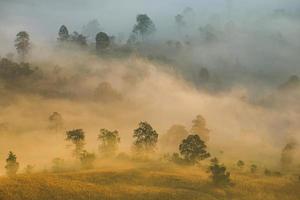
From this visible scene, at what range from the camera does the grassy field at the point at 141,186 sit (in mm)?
113562

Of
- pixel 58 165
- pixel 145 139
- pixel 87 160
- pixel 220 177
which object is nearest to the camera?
pixel 220 177

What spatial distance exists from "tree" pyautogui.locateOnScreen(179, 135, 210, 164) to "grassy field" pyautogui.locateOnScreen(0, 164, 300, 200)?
461 inches

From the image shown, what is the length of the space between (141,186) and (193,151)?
32796 millimetres

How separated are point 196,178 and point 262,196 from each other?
648 inches

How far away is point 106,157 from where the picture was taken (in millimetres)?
169750

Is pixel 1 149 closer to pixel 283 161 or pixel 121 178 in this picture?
pixel 121 178

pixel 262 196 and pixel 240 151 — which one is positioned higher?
pixel 240 151

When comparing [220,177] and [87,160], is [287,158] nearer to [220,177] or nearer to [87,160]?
[220,177]

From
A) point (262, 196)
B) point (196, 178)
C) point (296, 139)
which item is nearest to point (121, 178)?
point (196, 178)

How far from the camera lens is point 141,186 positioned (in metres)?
124

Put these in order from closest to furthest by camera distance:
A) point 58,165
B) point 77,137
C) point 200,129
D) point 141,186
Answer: point 141,186 → point 58,165 → point 77,137 → point 200,129

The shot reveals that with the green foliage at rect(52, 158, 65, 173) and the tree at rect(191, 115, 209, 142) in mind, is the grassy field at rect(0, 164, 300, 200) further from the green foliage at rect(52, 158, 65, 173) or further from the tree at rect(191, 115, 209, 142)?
the tree at rect(191, 115, 209, 142)

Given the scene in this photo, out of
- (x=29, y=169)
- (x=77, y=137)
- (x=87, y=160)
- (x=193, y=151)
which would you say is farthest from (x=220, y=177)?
(x=29, y=169)

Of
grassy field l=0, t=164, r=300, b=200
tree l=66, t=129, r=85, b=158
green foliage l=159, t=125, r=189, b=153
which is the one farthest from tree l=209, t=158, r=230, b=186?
green foliage l=159, t=125, r=189, b=153
